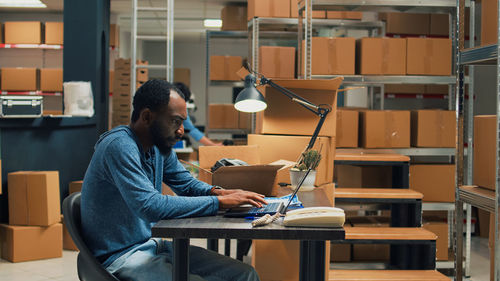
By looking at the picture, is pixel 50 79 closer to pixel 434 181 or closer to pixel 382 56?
pixel 382 56

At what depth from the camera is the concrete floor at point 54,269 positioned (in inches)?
167

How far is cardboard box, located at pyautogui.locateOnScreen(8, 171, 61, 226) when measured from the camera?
189 inches

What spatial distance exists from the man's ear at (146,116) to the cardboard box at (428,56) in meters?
2.96

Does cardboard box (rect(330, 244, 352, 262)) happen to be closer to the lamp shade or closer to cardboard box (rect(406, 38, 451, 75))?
cardboard box (rect(406, 38, 451, 75))

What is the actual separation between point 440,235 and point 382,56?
152cm

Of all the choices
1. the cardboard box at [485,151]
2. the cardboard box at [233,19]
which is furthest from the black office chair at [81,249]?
the cardboard box at [233,19]

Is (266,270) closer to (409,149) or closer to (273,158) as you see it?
(273,158)

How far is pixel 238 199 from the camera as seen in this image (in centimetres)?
214

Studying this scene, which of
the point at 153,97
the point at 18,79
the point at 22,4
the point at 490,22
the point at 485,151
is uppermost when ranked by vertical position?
the point at 22,4

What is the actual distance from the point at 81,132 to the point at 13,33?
4.34m

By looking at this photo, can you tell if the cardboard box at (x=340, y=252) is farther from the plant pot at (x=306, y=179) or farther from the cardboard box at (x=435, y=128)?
the plant pot at (x=306, y=179)

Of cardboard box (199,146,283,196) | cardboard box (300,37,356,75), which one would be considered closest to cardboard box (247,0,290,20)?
cardboard box (300,37,356,75)

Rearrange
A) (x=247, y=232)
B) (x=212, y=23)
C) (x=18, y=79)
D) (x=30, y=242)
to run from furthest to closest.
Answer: (x=212, y=23) < (x=18, y=79) < (x=30, y=242) < (x=247, y=232)

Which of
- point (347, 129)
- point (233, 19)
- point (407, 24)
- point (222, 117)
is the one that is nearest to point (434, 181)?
point (347, 129)
